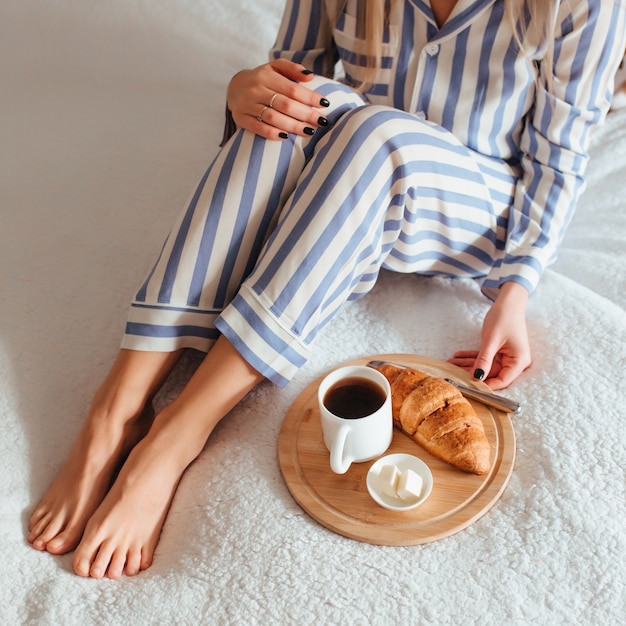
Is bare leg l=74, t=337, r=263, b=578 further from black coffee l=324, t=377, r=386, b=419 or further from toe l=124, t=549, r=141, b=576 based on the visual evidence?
black coffee l=324, t=377, r=386, b=419

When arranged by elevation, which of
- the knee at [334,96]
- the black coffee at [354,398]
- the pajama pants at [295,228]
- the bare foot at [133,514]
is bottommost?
the bare foot at [133,514]

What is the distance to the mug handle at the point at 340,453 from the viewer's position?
822 millimetres

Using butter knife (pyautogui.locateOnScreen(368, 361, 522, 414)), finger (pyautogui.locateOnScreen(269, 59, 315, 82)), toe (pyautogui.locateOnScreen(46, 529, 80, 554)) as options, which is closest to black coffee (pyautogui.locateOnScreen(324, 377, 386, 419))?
butter knife (pyautogui.locateOnScreen(368, 361, 522, 414))

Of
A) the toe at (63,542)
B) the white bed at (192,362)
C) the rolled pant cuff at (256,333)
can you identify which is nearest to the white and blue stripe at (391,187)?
the rolled pant cuff at (256,333)

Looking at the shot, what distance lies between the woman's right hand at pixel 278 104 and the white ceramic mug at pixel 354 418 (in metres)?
0.34

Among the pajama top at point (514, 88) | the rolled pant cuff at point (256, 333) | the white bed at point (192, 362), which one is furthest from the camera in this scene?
the pajama top at point (514, 88)

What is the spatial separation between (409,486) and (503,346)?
0.94 feet

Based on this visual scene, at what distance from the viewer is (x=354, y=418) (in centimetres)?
85

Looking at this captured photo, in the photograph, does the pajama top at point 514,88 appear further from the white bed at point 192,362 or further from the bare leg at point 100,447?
the bare leg at point 100,447

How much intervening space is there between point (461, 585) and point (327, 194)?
0.47m

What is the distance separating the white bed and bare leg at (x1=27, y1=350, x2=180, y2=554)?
0.03 metres

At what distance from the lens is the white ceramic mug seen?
32.7 inches

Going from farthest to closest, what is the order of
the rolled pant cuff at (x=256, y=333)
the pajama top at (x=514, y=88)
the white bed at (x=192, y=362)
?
1. the pajama top at (x=514, y=88)
2. the rolled pant cuff at (x=256, y=333)
3. the white bed at (x=192, y=362)

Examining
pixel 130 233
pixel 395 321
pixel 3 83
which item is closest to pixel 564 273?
pixel 395 321
